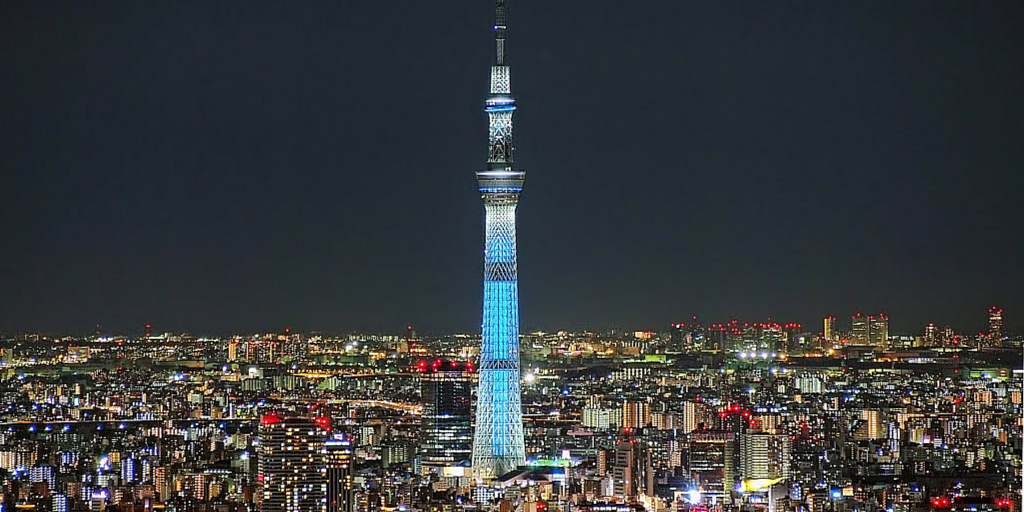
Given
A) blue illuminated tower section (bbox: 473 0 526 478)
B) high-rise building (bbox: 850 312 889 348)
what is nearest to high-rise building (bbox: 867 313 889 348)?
high-rise building (bbox: 850 312 889 348)

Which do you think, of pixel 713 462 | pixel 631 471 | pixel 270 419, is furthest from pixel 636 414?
pixel 270 419

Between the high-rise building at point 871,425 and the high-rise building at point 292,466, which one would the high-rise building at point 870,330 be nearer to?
A: the high-rise building at point 871,425

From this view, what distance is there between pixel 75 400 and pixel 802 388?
5680 mm

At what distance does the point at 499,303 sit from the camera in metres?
13.3

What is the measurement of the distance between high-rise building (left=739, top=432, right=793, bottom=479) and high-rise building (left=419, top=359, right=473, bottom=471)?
1852mm

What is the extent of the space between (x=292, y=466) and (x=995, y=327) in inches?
167

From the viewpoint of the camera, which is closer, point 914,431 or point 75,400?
point 914,431

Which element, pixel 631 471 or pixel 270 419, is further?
pixel 270 419

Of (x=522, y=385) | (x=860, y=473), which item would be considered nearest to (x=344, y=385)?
(x=522, y=385)

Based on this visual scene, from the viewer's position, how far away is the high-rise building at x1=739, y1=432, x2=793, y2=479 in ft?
43.6

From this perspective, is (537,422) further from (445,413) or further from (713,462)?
(713,462)

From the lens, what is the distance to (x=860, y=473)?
13.0 meters

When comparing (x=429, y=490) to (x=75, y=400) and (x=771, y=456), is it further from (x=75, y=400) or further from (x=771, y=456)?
(x=75, y=400)

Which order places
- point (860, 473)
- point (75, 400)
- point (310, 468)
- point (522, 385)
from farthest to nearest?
point (75, 400) < point (522, 385) < point (860, 473) < point (310, 468)
